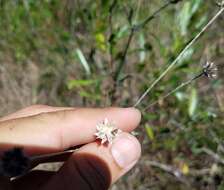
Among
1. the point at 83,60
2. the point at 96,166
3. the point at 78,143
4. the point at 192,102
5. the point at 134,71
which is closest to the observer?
the point at 96,166

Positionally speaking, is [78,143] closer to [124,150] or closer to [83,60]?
[124,150]

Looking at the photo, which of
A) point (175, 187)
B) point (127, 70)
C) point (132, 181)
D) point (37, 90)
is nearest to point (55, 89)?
point (37, 90)

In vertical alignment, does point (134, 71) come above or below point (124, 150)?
above

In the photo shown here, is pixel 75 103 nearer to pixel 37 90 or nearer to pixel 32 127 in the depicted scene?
A: pixel 37 90

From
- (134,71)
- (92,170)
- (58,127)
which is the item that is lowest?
(92,170)

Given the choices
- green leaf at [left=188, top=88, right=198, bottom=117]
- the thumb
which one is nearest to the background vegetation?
green leaf at [left=188, top=88, right=198, bottom=117]

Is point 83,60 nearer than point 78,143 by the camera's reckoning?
No

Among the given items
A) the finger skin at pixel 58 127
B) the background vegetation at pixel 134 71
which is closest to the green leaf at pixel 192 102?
the background vegetation at pixel 134 71

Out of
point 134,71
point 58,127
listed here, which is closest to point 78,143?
point 58,127
